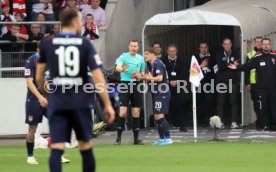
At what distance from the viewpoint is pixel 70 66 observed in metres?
10.8

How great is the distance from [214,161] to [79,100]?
17.5 ft

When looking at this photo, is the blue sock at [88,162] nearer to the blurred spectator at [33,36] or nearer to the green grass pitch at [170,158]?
the green grass pitch at [170,158]

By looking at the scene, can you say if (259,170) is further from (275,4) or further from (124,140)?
(275,4)

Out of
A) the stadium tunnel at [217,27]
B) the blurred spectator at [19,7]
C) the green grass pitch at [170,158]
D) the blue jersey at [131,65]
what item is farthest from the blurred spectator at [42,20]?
the green grass pitch at [170,158]

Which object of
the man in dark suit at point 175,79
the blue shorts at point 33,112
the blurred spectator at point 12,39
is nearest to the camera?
the blue shorts at point 33,112

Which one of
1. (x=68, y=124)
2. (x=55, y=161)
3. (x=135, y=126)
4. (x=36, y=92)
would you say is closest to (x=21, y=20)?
(x=135, y=126)

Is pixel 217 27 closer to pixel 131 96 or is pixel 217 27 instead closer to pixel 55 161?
pixel 131 96

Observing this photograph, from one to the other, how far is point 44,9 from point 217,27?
5435 mm

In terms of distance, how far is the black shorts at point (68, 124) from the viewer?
10.8 meters

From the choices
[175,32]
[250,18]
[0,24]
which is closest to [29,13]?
[0,24]

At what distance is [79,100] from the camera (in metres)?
10.8

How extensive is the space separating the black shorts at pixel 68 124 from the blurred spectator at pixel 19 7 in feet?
46.5

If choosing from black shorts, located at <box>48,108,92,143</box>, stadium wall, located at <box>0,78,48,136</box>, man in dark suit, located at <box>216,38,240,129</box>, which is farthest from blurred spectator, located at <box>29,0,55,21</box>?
black shorts, located at <box>48,108,92,143</box>

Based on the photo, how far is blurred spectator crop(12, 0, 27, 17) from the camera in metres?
24.7
